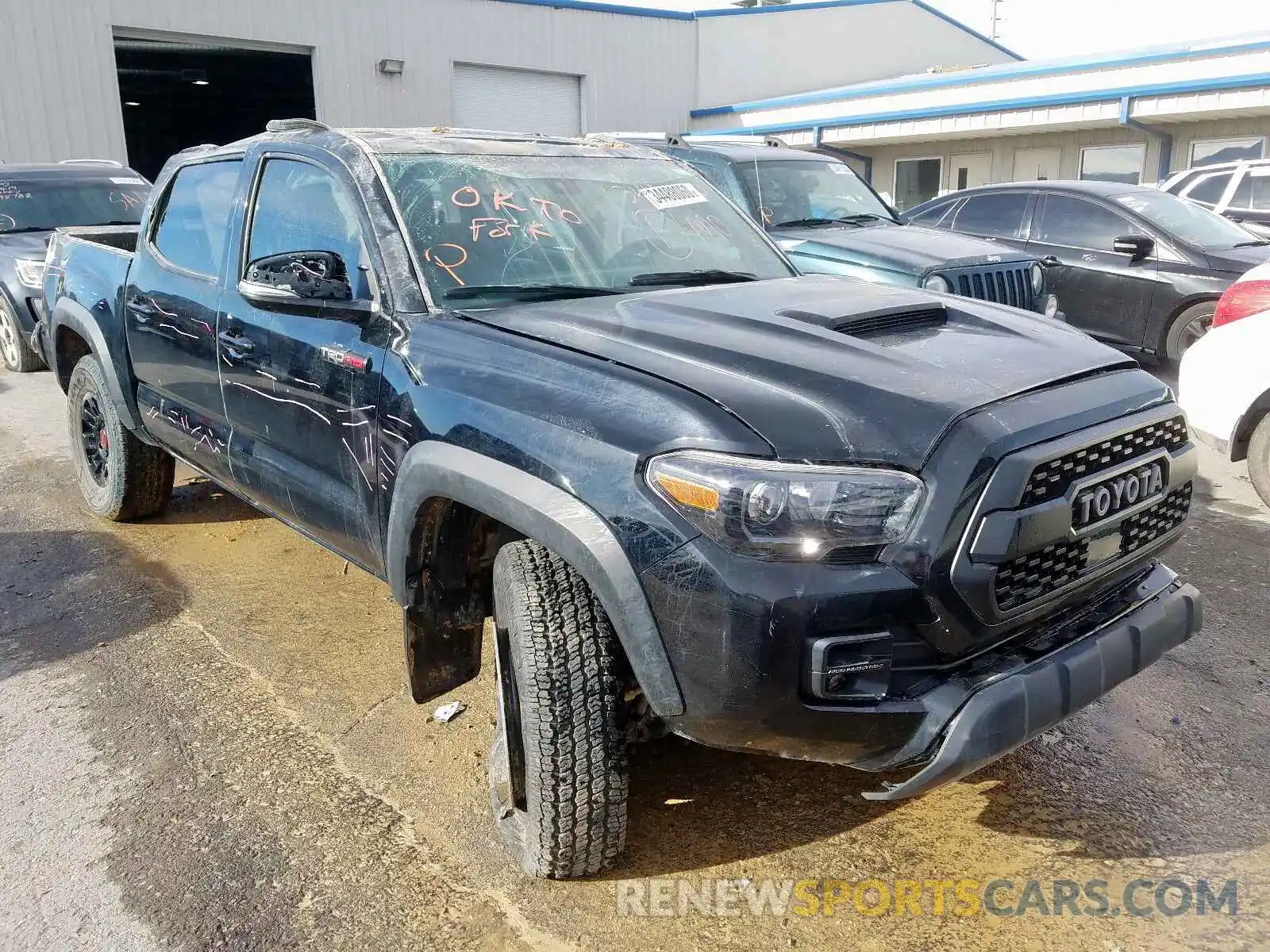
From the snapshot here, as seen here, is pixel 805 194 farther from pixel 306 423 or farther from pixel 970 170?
pixel 970 170

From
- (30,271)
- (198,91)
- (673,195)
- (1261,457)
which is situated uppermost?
(198,91)

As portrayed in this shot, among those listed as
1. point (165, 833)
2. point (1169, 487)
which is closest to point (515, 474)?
point (165, 833)

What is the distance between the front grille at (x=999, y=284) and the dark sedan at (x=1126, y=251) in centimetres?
65

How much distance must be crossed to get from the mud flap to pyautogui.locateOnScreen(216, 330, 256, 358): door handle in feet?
4.14

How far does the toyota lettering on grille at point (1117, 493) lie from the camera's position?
246 cm

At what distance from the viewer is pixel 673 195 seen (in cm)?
397

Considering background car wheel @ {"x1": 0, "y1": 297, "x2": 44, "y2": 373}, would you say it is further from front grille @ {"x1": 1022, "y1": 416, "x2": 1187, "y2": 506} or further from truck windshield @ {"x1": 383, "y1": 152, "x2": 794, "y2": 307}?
front grille @ {"x1": 1022, "y1": 416, "x2": 1187, "y2": 506}

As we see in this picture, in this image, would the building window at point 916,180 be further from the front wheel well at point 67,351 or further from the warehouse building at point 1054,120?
the front wheel well at point 67,351

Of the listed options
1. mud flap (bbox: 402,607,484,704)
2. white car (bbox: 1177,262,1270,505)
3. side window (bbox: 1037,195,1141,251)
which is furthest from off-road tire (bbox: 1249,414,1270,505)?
mud flap (bbox: 402,607,484,704)

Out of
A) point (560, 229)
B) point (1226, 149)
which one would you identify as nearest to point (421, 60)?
point (1226, 149)

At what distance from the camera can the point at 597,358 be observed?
104 inches

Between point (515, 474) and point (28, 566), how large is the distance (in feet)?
11.9

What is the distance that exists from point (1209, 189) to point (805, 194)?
5942 millimetres

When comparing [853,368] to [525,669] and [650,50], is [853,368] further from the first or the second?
[650,50]
